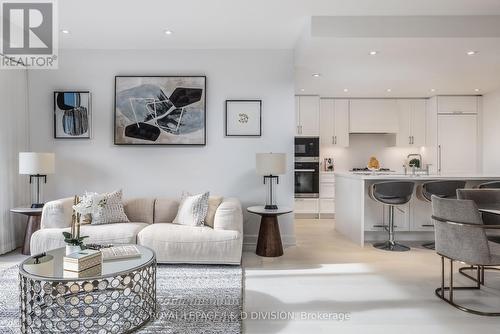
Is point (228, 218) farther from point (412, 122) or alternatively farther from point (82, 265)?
point (412, 122)

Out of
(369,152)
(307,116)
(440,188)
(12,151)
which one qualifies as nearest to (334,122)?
(307,116)

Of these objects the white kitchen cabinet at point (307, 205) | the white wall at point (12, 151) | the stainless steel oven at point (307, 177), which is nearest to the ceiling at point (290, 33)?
the white wall at point (12, 151)

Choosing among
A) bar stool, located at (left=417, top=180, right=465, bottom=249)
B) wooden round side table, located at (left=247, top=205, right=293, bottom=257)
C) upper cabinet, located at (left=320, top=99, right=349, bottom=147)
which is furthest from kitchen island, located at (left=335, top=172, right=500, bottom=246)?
upper cabinet, located at (left=320, top=99, right=349, bottom=147)

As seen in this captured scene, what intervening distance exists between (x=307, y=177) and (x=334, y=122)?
1339 mm

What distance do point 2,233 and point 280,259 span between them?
3.34 metres

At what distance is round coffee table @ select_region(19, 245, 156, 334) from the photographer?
6.94 ft

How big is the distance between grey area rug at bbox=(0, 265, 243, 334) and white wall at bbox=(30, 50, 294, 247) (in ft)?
4.28

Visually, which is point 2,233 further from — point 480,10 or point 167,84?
point 480,10

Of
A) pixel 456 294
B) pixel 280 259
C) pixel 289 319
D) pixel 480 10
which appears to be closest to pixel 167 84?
pixel 280 259

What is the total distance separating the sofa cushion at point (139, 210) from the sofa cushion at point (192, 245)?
1.92 feet

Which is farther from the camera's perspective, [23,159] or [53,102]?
[53,102]

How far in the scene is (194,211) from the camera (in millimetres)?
3781

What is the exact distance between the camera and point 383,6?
3.25 m

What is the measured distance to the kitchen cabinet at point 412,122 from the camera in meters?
6.92
